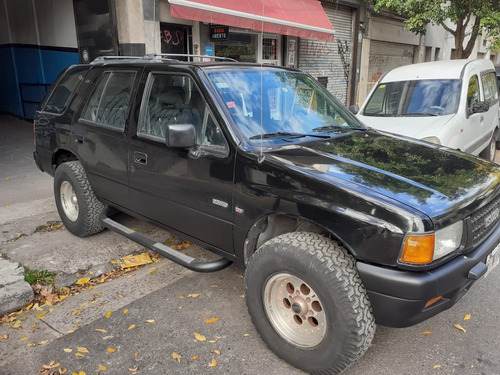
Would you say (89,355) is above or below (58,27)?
below

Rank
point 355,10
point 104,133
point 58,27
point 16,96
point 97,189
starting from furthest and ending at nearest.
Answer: point 355,10 → point 16,96 → point 58,27 → point 97,189 → point 104,133

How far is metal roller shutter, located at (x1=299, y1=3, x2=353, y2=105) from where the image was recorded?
44.0 feet

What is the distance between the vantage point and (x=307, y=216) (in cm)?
248

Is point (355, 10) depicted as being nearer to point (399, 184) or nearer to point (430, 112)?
point (430, 112)

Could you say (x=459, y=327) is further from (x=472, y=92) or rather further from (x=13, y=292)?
(x=472, y=92)

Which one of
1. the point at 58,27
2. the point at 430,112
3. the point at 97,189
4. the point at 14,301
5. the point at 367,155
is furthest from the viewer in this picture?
the point at 58,27

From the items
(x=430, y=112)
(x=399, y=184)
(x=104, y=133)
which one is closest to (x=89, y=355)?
(x=104, y=133)

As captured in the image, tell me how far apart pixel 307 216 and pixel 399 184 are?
1.88 ft

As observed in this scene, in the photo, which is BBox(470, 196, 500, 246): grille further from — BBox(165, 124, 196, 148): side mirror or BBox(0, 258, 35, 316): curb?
BBox(0, 258, 35, 316): curb

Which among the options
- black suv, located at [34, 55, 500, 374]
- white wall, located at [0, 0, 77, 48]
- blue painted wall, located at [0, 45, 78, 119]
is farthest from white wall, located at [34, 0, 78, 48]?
black suv, located at [34, 55, 500, 374]

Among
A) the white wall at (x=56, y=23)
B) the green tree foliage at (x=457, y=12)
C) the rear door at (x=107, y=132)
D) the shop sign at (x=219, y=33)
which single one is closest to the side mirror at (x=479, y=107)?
the rear door at (x=107, y=132)

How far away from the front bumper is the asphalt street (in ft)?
1.84

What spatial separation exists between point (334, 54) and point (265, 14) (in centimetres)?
568

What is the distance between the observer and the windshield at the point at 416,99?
638 cm
